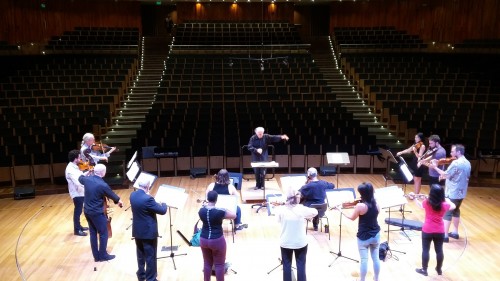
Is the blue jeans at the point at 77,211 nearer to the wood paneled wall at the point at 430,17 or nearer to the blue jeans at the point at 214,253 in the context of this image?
the blue jeans at the point at 214,253

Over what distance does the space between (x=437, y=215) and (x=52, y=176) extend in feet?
22.3

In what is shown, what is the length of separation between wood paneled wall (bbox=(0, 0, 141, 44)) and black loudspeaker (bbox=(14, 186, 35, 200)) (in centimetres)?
862

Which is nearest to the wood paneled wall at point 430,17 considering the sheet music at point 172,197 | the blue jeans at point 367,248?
the blue jeans at point 367,248

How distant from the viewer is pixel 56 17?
16.1 meters

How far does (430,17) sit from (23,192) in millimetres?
14548

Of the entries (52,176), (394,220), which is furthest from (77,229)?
(394,220)

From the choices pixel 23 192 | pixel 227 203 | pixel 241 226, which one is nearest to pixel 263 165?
pixel 241 226

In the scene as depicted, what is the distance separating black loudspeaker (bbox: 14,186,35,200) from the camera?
7382 mm

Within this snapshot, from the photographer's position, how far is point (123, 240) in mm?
5578

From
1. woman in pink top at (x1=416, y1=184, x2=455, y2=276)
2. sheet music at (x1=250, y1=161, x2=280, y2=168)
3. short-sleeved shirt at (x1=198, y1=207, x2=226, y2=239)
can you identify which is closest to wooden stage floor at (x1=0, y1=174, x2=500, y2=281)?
woman in pink top at (x1=416, y1=184, x2=455, y2=276)

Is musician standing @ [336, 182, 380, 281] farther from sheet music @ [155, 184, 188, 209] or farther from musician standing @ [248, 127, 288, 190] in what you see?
musician standing @ [248, 127, 288, 190]

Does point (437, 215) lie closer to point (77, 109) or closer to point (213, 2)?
point (77, 109)

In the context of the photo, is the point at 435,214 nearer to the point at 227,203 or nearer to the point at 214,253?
the point at 227,203

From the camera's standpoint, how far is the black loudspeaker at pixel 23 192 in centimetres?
738
